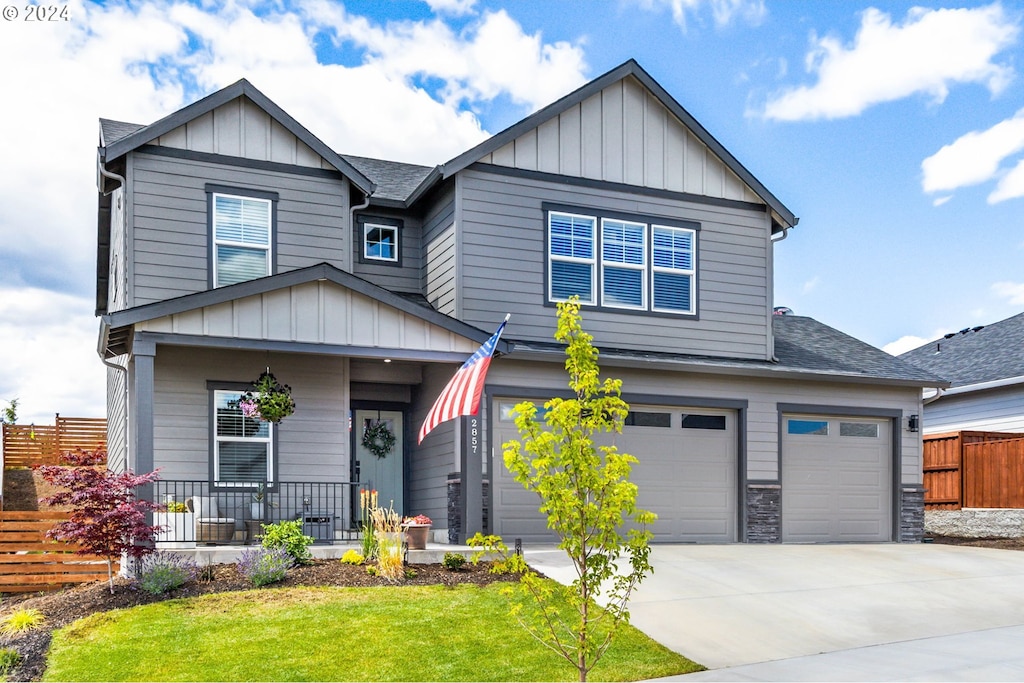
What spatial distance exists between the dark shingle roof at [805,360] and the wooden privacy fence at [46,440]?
17566 mm

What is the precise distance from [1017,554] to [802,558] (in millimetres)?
3951

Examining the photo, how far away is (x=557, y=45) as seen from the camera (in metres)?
16.0

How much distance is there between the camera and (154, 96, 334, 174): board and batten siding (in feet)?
47.4

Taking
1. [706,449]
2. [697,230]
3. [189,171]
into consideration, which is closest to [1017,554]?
[706,449]

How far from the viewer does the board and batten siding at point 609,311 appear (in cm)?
1523

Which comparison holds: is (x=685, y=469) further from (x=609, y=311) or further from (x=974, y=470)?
(x=974, y=470)

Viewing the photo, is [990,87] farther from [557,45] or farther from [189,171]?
[189,171]

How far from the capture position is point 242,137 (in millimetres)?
14758

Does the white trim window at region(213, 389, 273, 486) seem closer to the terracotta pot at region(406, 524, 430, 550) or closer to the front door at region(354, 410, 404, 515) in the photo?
the front door at region(354, 410, 404, 515)

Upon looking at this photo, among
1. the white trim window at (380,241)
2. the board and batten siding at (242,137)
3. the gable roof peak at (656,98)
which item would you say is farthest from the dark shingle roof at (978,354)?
the board and batten siding at (242,137)

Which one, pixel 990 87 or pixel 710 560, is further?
pixel 990 87

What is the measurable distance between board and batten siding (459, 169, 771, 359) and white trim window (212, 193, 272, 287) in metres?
2.90

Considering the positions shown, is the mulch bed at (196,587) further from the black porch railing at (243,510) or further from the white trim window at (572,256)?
the white trim window at (572,256)

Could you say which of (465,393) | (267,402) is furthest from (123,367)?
(465,393)
